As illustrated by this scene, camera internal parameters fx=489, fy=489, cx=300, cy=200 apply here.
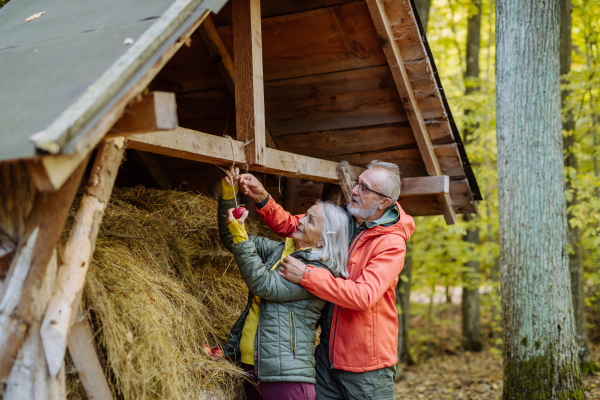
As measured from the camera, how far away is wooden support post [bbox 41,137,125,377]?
5.87ft

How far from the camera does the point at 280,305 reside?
9.16ft

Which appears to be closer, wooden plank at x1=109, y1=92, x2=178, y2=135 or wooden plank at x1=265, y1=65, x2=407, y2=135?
wooden plank at x1=109, y1=92, x2=178, y2=135

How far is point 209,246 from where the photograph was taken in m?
3.83

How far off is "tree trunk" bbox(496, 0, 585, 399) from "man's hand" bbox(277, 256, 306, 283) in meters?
3.07

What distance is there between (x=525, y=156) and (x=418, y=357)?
842 cm

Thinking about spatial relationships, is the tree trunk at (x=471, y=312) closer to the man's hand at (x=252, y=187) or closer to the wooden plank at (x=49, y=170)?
the man's hand at (x=252, y=187)

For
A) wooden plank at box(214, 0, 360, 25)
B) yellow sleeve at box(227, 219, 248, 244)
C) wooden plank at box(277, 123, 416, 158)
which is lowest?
yellow sleeve at box(227, 219, 248, 244)

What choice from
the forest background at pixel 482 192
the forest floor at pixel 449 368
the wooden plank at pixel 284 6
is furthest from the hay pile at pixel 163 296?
the forest floor at pixel 449 368

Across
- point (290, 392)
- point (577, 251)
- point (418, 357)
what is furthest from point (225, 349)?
point (418, 357)

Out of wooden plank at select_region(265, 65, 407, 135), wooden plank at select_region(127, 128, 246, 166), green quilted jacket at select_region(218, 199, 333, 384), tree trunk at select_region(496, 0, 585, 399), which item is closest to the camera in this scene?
wooden plank at select_region(127, 128, 246, 166)

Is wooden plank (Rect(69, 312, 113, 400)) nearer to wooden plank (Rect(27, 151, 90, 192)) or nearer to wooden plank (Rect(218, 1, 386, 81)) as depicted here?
wooden plank (Rect(27, 151, 90, 192))

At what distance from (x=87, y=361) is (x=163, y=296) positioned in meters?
0.69

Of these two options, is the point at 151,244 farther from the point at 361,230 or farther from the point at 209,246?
the point at 361,230

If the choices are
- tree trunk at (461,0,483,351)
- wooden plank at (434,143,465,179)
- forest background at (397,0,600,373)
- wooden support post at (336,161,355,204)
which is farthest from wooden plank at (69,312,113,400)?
tree trunk at (461,0,483,351)
